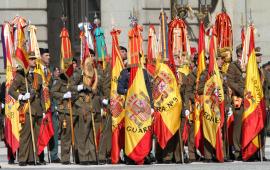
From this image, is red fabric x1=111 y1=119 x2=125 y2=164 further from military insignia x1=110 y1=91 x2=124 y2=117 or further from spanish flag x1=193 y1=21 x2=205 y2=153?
spanish flag x1=193 y1=21 x2=205 y2=153

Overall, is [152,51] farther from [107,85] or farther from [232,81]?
[232,81]

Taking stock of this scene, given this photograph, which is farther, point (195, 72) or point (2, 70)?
point (2, 70)

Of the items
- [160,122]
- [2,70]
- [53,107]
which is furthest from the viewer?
[2,70]

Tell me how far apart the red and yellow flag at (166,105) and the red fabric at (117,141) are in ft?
2.38

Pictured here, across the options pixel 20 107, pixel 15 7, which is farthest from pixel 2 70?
pixel 20 107

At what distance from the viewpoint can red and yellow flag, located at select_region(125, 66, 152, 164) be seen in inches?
869

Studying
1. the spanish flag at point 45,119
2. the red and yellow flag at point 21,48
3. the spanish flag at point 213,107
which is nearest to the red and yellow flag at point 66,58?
the spanish flag at point 45,119

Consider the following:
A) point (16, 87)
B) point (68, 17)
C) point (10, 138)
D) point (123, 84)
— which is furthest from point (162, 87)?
point (68, 17)

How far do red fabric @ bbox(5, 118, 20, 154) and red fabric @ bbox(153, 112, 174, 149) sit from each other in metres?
2.40

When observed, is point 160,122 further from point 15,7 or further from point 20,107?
point 15,7

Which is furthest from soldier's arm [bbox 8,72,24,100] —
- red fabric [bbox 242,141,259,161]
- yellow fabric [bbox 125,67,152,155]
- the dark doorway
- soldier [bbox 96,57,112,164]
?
the dark doorway

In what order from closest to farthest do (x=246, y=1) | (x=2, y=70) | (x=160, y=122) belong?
(x=160, y=122) < (x=2, y=70) < (x=246, y=1)

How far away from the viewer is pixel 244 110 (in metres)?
22.8

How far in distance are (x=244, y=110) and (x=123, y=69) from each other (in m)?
2.00
